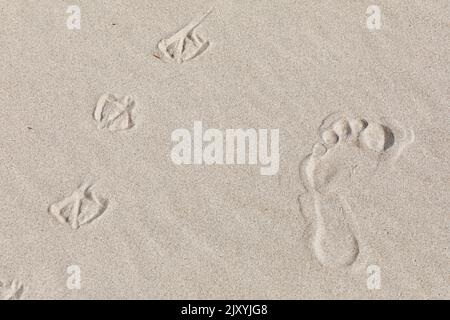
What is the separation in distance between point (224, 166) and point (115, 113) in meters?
0.45

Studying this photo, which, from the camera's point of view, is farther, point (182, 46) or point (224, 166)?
point (182, 46)

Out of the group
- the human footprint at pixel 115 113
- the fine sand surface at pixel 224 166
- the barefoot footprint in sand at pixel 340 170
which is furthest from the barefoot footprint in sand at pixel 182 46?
the barefoot footprint in sand at pixel 340 170

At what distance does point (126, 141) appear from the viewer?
101 inches

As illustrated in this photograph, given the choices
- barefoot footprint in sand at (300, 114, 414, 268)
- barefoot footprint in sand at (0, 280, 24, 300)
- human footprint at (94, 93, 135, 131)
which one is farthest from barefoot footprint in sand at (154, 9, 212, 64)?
barefoot footprint in sand at (0, 280, 24, 300)

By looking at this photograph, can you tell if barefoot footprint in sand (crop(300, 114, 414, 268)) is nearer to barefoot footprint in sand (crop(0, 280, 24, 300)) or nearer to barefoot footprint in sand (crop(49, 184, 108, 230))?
barefoot footprint in sand (crop(49, 184, 108, 230))

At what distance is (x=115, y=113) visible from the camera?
8.52 feet

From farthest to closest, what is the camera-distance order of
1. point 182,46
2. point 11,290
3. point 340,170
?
point 182,46 → point 340,170 → point 11,290

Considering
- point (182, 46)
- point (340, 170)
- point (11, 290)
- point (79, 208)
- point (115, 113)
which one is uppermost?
point (182, 46)

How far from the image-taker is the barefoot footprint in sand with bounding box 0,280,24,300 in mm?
2408

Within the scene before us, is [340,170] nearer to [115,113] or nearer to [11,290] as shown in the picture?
[115,113]

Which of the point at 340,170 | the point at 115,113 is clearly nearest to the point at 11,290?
the point at 115,113

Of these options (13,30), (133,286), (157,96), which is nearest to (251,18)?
(157,96)

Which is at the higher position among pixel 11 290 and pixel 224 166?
pixel 224 166

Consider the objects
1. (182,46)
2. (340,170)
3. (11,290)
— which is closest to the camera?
(11,290)
